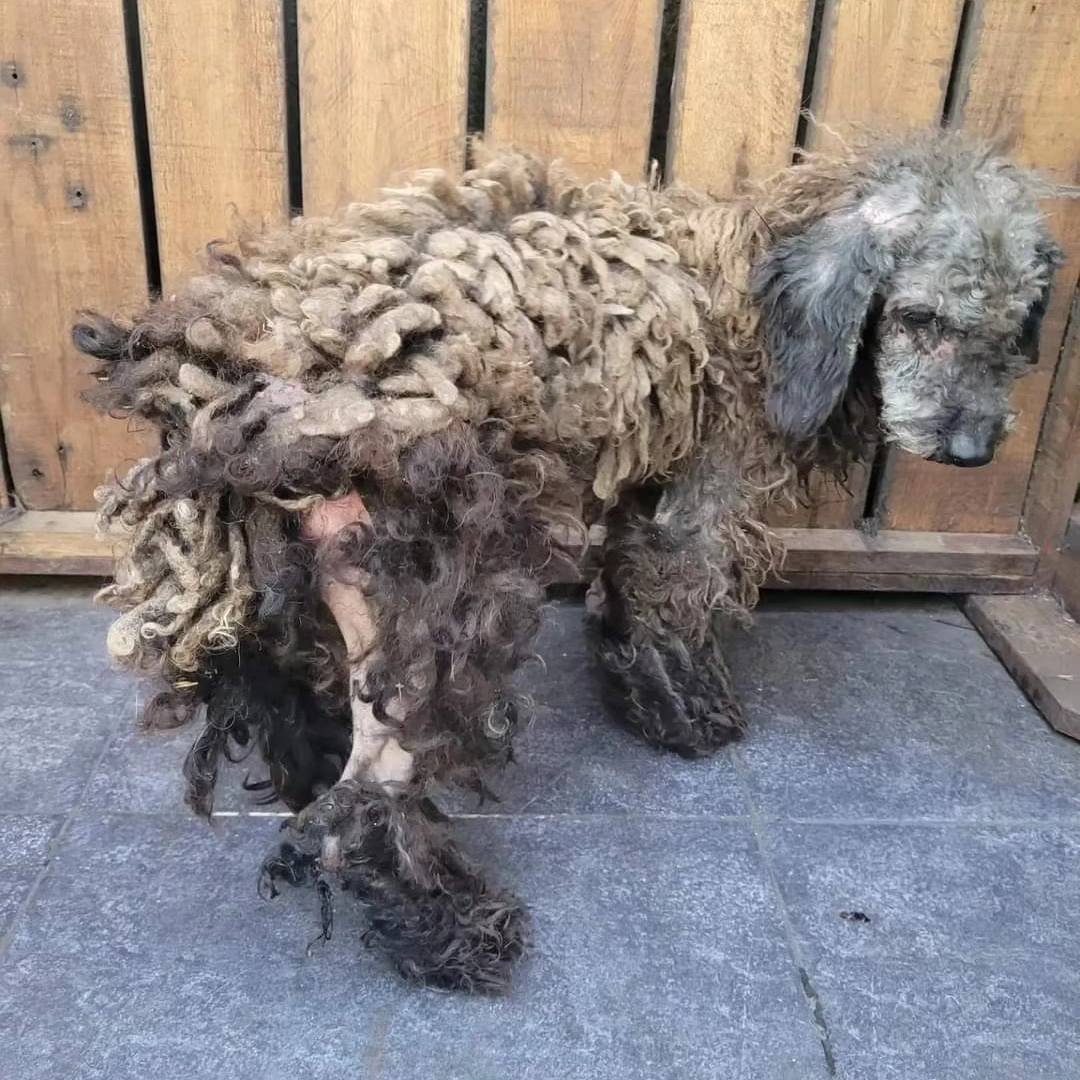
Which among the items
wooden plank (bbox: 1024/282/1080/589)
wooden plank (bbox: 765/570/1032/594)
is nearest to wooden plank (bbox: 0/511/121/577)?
wooden plank (bbox: 765/570/1032/594)

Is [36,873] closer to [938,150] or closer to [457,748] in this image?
[457,748]

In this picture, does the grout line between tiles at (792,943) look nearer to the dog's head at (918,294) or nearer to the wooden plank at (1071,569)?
the dog's head at (918,294)

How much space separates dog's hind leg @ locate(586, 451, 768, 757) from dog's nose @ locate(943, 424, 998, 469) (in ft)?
1.55

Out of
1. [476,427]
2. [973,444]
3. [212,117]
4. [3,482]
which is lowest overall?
[3,482]

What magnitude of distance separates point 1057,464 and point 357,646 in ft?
7.62

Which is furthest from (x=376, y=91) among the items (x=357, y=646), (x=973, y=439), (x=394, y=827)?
(x=394, y=827)

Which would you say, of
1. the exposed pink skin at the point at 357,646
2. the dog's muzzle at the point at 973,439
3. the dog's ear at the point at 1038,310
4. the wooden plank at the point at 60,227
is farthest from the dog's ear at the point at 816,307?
the wooden plank at the point at 60,227

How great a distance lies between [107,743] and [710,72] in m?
2.20

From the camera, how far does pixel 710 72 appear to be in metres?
2.45

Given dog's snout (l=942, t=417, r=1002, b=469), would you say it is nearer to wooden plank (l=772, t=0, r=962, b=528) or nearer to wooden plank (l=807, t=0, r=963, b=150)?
wooden plank (l=772, t=0, r=962, b=528)

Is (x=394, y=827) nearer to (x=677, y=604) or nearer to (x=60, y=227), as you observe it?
(x=677, y=604)

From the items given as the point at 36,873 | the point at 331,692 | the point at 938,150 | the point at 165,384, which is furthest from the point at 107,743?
the point at 938,150

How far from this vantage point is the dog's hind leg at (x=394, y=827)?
1.58 m

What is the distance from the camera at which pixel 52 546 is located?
288 cm
